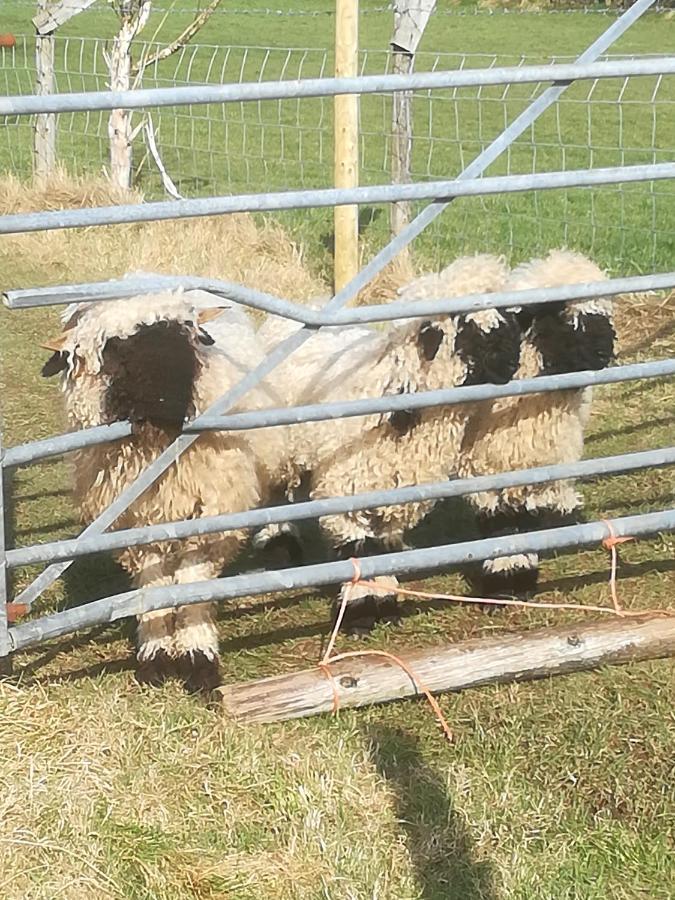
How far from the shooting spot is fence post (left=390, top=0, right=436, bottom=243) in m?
7.50

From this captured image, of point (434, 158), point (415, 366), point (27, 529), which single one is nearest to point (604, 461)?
point (415, 366)

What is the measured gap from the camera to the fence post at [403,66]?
750cm

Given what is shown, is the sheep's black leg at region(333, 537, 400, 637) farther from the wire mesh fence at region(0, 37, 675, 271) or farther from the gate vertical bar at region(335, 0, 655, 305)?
the wire mesh fence at region(0, 37, 675, 271)

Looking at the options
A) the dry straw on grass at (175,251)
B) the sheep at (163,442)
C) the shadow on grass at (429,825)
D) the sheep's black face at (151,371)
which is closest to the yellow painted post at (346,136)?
the dry straw on grass at (175,251)

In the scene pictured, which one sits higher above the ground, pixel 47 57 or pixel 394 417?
pixel 47 57

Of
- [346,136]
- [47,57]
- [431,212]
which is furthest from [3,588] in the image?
[47,57]

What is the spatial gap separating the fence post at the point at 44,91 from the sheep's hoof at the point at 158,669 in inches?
316

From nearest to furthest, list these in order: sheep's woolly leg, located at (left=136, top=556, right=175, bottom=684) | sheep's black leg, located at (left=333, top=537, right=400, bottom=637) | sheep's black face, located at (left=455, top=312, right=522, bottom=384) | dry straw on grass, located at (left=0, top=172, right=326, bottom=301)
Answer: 1. sheep's woolly leg, located at (left=136, top=556, right=175, bottom=684)
2. sheep's black face, located at (left=455, top=312, right=522, bottom=384)
3. sheep's black leg, located at (left=333, top=537, right=400, bottom=637)
4. dry straw on grass, located at (left=0, top=172, right=326, bottom=301)

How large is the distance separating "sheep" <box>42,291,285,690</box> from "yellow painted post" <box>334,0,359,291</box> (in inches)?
130

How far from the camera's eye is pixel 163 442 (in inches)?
140

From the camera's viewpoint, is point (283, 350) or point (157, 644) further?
point (157, 644)

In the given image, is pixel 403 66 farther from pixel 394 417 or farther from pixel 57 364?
pixel 57 364

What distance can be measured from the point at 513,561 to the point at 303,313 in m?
1.71

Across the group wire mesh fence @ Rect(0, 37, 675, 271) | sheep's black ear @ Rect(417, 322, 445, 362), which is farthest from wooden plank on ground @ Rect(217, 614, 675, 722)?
wire mesh fence @ Rect(0, 37, 675, 271)
